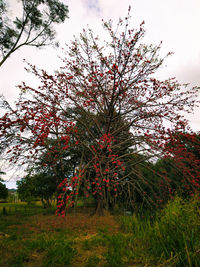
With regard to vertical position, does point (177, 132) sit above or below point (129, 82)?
below

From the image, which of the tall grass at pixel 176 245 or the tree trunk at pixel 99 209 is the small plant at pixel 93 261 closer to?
the tall grass at pixel 176 245

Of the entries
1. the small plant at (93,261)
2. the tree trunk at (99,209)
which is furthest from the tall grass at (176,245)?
the tree trunk at (99,209)

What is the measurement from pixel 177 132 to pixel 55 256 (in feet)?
18.1

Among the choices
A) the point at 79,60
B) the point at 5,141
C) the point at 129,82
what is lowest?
the point at 5,141

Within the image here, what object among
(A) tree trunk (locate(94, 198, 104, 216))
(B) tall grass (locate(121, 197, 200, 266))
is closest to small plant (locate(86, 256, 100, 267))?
(B) tall grass (locate(121, 197, 200, 266))

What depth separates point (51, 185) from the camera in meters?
14.5

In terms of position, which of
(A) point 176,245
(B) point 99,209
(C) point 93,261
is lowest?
(B) point 99,209

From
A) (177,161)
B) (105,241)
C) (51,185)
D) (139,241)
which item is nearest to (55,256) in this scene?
(105,241)

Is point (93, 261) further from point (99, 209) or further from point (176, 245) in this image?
point (99, 209)

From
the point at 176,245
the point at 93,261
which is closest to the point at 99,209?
the point at 93,261

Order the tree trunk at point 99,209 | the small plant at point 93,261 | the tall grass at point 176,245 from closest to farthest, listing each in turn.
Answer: the tall grass at point 176,245 → the small plant at point 93,261 → the tree trunk at point 99,209

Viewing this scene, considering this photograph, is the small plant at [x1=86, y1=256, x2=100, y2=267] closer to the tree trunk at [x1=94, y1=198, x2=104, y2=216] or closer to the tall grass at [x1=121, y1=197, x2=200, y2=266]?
the tall grass at [x1=121, y1=197, x2=200, y2=266]

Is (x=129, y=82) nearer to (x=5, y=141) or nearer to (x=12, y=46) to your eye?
(x=5, y=141)

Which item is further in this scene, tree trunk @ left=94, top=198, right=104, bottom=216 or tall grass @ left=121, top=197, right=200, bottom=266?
tree trunk @ left=94, top=198, right=104, bottom=216
